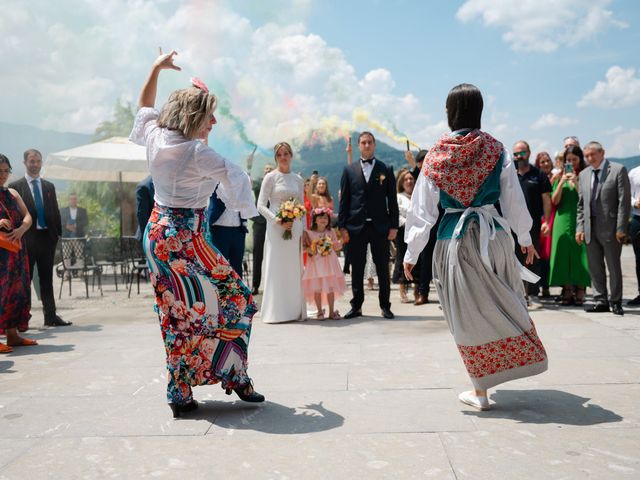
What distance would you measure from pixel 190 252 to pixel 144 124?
3.02ft

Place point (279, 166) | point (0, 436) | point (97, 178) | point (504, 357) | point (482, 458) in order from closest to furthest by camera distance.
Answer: point (482, 458) → point (0, 436) → point (504, 357) → point (279, 166) → point (97, 178)

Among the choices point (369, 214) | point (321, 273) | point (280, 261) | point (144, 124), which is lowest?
point (321, 273)

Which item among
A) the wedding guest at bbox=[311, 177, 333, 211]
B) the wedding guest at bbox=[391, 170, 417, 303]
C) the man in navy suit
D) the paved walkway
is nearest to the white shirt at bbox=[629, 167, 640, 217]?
the paved walkway

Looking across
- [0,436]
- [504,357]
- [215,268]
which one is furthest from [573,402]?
[0,436]

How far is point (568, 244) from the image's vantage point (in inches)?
366

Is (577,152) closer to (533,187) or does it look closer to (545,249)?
(533,187)

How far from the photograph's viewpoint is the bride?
8.31 meters

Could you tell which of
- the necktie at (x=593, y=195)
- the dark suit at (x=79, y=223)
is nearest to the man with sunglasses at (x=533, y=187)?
the necktie at (x=593, y=195)

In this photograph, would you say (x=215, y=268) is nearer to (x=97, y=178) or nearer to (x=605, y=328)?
(x=605, y=328)

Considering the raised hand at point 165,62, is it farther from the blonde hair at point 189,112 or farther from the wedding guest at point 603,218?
the wedding guest at point 603,218

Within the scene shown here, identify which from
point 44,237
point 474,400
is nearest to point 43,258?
point 44,237

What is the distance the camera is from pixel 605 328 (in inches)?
275

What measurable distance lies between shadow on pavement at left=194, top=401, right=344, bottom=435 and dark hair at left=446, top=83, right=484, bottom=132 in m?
2.10

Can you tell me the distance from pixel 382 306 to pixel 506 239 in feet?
13.7
